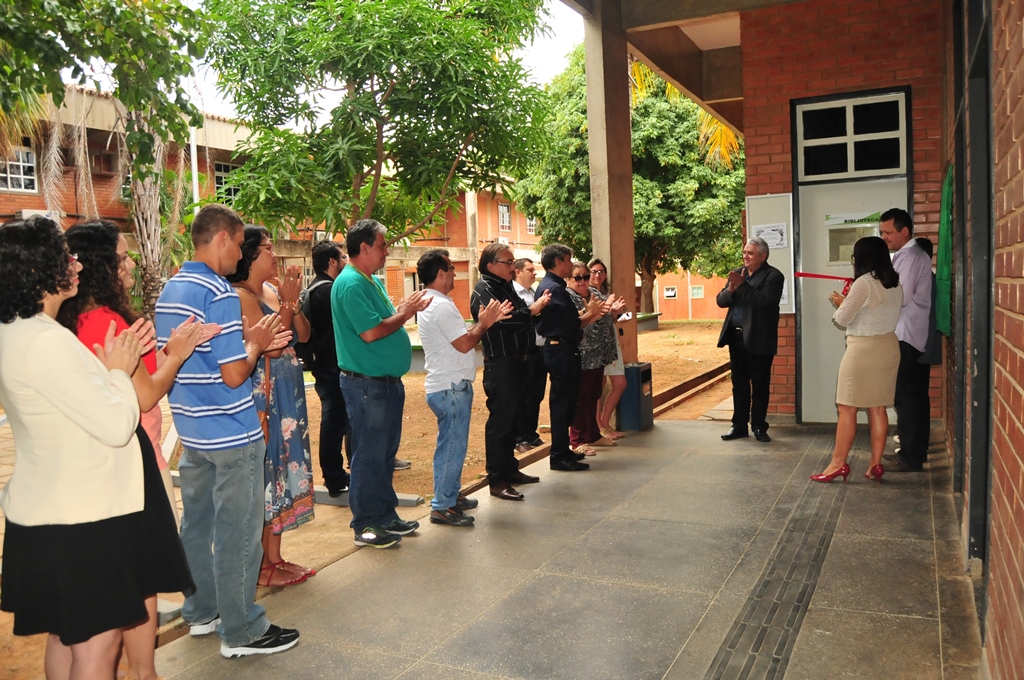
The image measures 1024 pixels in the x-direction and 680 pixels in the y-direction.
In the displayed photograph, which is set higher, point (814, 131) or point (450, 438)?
point (814, 131)

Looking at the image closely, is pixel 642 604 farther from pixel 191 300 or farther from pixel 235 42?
pixel 235 42

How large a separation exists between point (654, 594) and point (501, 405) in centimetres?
215

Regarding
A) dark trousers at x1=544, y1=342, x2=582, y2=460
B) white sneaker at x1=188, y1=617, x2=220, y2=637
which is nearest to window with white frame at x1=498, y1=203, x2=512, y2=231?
dark trousers at x1=544, y1=342, x2=582, y2=460

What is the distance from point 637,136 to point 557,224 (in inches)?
144

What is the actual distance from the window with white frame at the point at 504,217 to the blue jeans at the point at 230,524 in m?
37.0

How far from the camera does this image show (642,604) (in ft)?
13.6

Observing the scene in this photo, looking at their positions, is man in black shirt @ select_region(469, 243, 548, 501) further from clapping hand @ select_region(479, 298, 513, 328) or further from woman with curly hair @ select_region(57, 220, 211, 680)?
woman with curly hair @ select_region(57, 220, 211, 680)

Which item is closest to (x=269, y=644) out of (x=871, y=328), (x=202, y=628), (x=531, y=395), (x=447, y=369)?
(x=202, y=628)

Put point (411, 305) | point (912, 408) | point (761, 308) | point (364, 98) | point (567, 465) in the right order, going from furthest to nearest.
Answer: point (364, 98), point (761, 308), point (567, 465), point (912, 408), point (411, 305)

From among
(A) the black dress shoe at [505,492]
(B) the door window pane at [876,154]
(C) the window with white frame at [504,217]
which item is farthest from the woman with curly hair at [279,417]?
(C) the window with white frame at [504,217]

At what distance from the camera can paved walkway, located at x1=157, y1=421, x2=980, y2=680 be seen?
11.7 feet

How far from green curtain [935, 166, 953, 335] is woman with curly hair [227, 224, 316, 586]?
182 inches

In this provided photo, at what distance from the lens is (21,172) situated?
19672 millimetres

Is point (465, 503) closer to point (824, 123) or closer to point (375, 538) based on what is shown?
point (375, 538)
